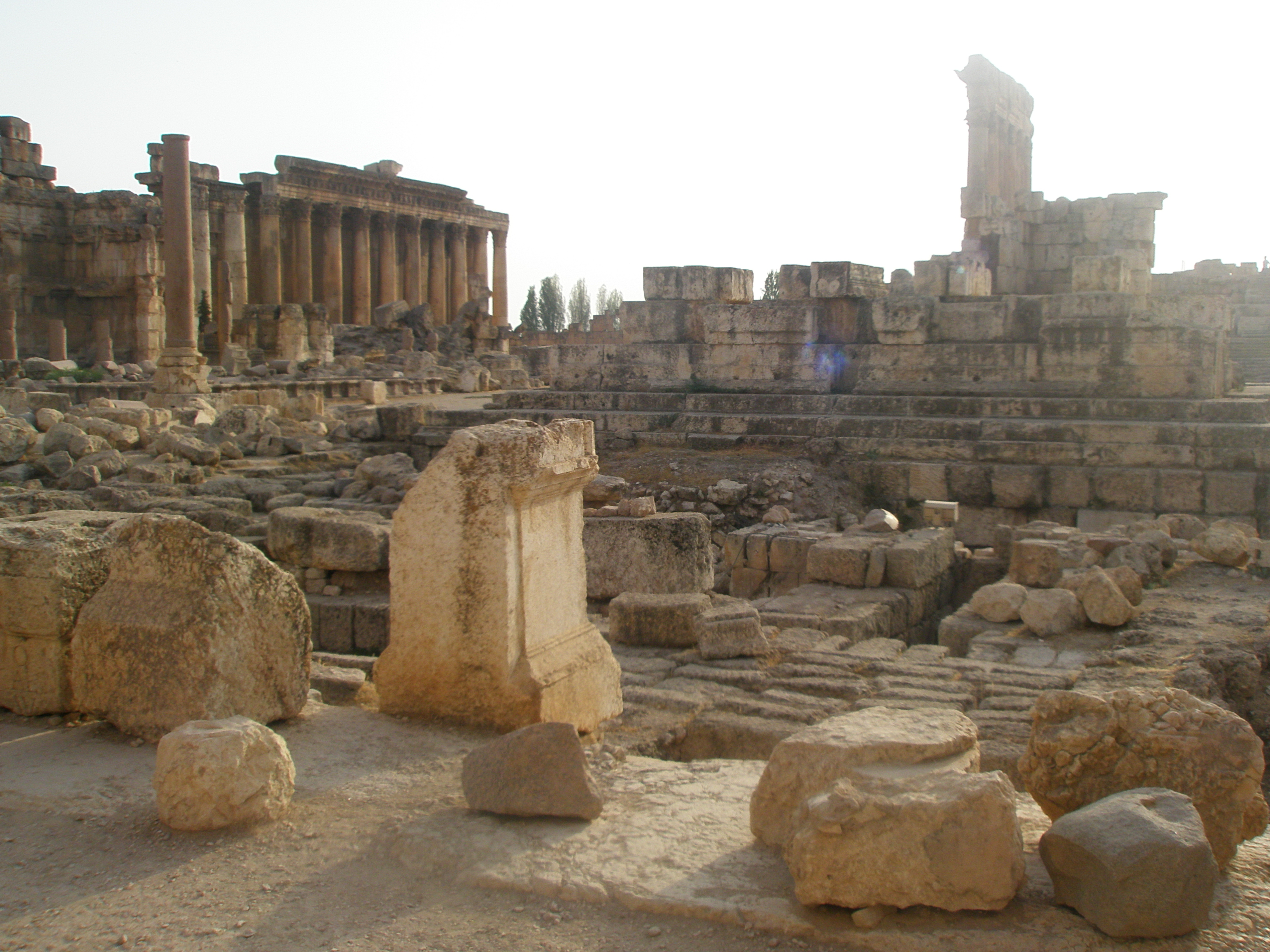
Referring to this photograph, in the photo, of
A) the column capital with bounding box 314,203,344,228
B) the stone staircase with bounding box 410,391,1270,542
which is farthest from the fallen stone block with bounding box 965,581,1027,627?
the column capital with bounding box 314,203,344,228

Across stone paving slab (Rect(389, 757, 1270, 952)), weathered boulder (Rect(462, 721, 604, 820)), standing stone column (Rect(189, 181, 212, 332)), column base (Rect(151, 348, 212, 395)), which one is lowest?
stone paving slab (Rect(389, 757, 1270, 952))

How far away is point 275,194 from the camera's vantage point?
1366 inches

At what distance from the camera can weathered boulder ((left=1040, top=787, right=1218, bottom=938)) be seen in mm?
2555

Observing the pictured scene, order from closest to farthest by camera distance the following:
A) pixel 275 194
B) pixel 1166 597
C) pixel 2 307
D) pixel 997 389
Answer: pixel 1166 597 → pixel 997 389 → pixel 2 307 → pixel 275 194

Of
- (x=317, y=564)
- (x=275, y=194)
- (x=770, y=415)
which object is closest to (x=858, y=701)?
(x=317, y=564)

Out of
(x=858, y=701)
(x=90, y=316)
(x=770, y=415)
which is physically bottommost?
(x=858, y=701)

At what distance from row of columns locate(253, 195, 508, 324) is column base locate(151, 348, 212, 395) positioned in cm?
1395

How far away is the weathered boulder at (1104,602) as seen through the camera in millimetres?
6906

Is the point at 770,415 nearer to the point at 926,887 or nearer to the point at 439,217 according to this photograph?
the point at 926,887

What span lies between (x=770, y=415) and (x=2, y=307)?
19173 millimetres

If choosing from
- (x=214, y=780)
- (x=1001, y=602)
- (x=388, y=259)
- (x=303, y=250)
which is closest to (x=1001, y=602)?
(x=1001, y=602)

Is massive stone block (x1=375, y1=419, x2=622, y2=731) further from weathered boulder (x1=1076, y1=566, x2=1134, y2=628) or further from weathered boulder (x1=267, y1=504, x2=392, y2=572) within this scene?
weathered boulder (x1=1076, y1=566, x2=1134, y2=628)

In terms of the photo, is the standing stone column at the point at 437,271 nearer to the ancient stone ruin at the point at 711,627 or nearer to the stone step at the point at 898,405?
the ancient stone ruin at the point at 711,627

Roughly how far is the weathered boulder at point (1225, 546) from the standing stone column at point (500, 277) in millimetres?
36501
